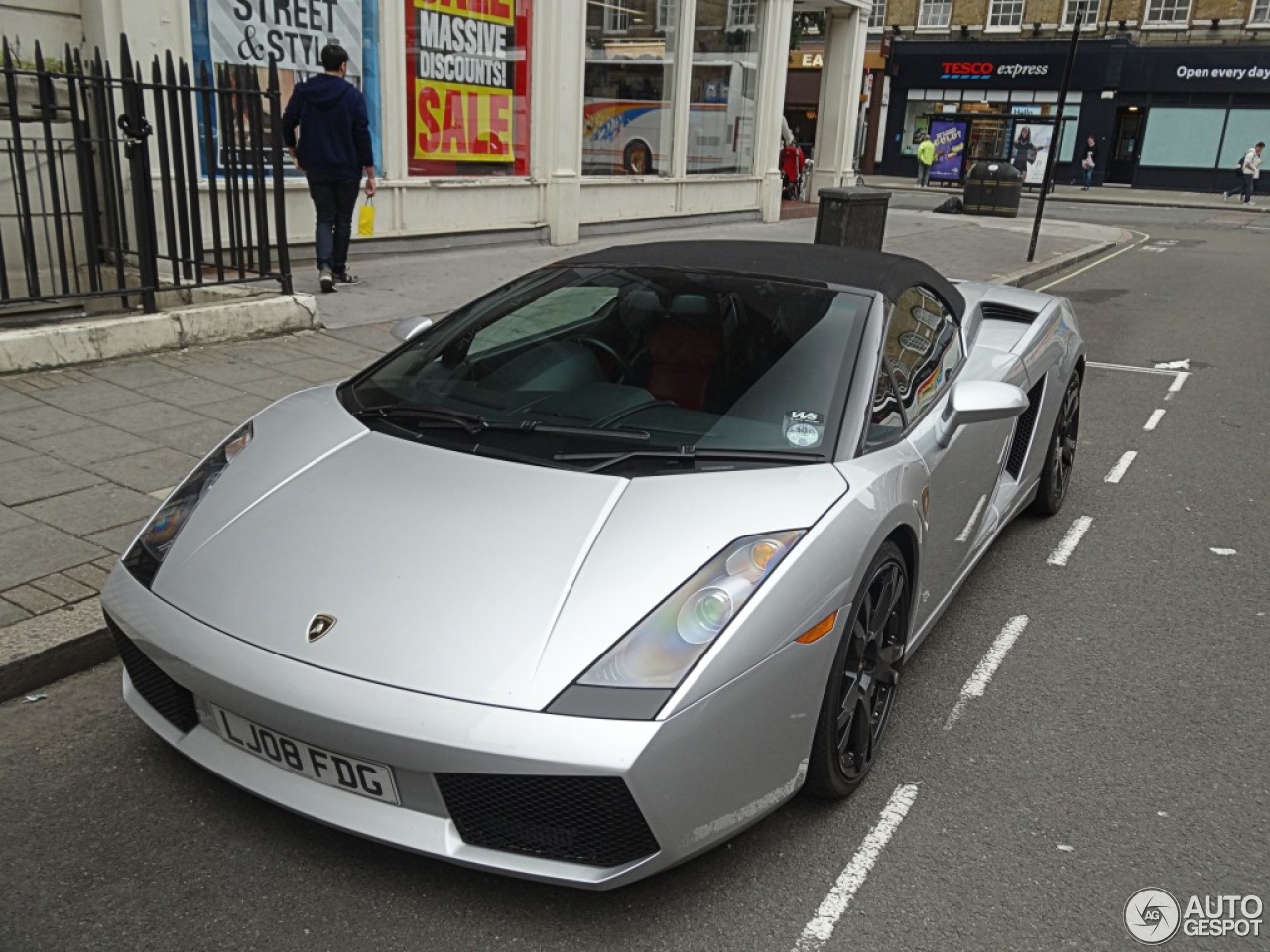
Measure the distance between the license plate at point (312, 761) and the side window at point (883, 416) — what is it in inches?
62.0

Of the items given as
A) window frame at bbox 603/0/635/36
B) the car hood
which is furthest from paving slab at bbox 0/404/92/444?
window frame at bbox 603/0/635/36

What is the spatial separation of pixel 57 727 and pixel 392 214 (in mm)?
9114

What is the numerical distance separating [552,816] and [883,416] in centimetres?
159

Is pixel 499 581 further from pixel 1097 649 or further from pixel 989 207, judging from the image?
pixel 989 207

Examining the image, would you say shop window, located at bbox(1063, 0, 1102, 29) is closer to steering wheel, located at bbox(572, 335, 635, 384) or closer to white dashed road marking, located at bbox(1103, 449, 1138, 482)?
white dashed road marking, located at bbox(1103, 449, 1138, 482)

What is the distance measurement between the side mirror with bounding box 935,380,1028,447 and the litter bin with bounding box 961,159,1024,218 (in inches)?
869

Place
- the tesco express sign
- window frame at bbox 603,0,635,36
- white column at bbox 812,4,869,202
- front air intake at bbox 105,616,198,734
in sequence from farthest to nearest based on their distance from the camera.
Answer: the tesco express sign, white column at bbox 812,4,869,202, window frame at bbox 603,0,635,36, front air intake at bbox 105,616,198,734

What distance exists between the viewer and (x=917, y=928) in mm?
2475

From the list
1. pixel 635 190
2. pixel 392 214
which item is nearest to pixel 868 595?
pixel 392 214

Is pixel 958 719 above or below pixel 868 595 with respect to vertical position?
below

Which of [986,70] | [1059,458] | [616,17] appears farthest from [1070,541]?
[986,70]

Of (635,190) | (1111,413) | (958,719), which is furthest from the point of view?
(635,190)

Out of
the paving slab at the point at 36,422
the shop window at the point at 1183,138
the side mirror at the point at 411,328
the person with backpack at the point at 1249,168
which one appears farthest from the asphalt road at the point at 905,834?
the shop window at the point at 1183,138

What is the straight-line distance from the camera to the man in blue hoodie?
870 centimetres
